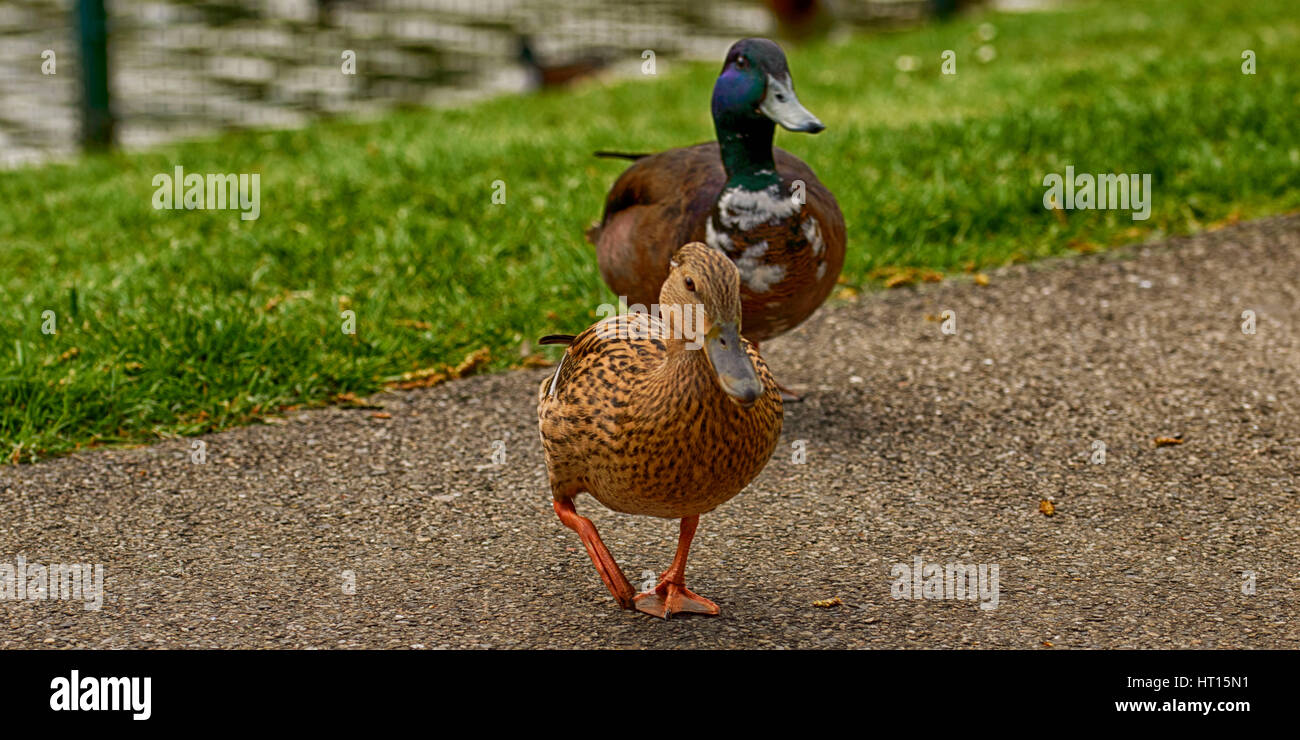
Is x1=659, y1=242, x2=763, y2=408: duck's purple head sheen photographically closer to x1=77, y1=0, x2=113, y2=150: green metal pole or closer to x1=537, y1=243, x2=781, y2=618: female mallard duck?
x1=537, y1=243, x2=781, y2=618: female mallard duck

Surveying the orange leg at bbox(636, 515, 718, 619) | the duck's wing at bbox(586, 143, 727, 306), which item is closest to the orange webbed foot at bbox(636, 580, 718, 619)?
the orange leg at bbox(636, 515, 718, 619)

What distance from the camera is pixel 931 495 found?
4480 millimetres

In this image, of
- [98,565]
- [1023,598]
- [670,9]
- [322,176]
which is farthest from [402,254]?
[670,9]

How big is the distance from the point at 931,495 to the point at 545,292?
2310mm

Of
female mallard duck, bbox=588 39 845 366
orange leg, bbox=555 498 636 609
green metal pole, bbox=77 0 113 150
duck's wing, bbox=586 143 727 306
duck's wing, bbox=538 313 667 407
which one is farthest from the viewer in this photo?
green metal pole, bbox=77 0 113 150

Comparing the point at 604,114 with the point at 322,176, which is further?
the point at 604,114

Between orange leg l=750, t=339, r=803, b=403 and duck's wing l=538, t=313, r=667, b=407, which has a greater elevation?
duck's wing l=538, t=313, r=667, b=407

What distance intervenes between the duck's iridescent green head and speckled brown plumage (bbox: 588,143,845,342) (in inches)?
9.0

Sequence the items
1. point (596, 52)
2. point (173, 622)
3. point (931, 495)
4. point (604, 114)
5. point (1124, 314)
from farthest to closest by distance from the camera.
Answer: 1. point (596, 52)
2. point (604, 114)
3. point (1124, 314)
4. point (931, 495)
5. point (173, 622)

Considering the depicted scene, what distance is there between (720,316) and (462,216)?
4.29 m

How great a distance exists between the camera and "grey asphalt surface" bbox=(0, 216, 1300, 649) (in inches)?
144

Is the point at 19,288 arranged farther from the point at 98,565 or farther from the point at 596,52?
the point at 596,52

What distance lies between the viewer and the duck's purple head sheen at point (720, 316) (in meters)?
3.07

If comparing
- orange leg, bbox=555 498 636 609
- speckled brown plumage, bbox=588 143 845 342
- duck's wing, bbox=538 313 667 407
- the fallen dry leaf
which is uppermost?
speckled brown plumage, bbox=588 143 845 342
